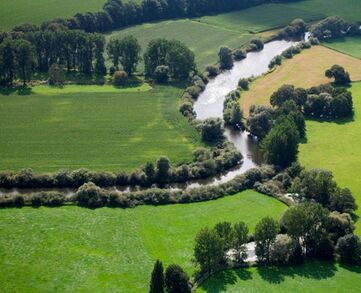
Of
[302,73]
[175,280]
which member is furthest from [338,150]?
[175,280]

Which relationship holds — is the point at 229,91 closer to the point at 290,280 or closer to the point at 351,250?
the point at 351,250

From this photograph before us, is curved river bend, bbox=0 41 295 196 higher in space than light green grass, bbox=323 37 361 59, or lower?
lower

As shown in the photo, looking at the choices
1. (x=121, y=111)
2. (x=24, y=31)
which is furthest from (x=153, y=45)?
(x=24, y=31)

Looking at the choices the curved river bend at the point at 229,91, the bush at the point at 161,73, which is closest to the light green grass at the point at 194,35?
the curved river bend at the point at 229,91

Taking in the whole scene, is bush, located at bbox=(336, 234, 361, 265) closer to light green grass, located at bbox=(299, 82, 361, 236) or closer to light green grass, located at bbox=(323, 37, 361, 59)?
light green grass, located at bbox=(299, 82, 361, 236)

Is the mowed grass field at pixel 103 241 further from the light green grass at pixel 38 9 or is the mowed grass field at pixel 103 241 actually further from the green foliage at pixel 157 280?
the light green grass at pixel 38 9

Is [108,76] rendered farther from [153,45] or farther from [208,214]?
[208,214]

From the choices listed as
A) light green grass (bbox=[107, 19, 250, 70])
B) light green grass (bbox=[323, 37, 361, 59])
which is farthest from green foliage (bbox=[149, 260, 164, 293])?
light green grass (bbox=[323, 37, 361, 59])
